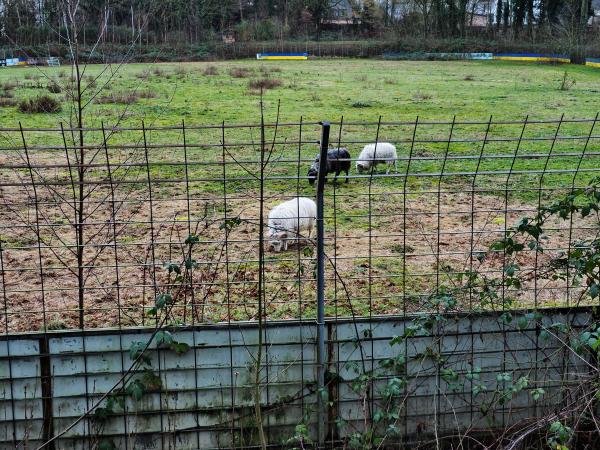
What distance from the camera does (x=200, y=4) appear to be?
219ft

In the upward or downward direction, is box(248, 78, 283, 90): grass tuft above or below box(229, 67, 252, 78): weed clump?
below

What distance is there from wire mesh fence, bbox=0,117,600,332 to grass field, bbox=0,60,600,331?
5cm

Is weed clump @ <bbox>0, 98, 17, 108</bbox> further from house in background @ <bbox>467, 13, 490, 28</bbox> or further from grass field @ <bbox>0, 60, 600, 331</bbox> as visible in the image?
house in background @ <bbox>467, 13, 490, 28</bbox>

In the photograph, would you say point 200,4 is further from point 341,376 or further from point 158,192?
point 341,376

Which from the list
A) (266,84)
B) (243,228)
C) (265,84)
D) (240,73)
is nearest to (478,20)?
(240,73)

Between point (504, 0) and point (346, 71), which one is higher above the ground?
point (504, 0)

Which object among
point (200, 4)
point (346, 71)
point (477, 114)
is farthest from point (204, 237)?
point (200, 4)

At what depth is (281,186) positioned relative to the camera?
14.2 m

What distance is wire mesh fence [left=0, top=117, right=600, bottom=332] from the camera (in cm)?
526

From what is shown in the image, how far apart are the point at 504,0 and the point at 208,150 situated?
223 ft

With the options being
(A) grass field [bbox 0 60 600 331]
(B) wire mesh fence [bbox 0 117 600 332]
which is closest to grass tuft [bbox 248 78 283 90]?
(A) grass field [bbox 0 60 600 331]

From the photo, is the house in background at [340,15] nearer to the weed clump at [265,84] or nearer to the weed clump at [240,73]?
the weed clump at [240,73]

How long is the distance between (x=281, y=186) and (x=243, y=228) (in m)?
2.90

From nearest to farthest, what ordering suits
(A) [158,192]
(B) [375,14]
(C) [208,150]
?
(A) [158,192]
(C) [208,150]
(B) [375,14]
